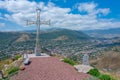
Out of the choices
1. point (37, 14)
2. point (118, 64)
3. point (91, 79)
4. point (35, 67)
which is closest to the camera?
point (91, 79)

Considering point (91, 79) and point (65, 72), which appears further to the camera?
point (65, 72)

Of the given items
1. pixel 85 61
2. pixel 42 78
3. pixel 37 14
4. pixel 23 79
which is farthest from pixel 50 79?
pixel 37 14

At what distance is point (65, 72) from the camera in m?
13.9

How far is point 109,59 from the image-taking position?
4775 centimetres

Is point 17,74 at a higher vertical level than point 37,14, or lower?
lower

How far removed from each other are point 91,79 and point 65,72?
2.25 meters

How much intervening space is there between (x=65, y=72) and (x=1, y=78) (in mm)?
3803

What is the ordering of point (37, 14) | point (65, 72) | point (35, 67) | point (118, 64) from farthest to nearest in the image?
point (118, 64) < point (37, 14) < point (35, 67) < point (65, 72)

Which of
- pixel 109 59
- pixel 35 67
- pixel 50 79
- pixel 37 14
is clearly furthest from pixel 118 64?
pixel 50 79

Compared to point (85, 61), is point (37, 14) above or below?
above

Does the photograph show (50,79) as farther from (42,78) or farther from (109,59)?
(109,59)

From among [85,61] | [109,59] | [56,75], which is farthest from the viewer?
[109,59]

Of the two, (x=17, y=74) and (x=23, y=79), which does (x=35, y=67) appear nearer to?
(x=17, y=74)

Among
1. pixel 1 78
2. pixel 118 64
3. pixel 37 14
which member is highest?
pixel 37 14
